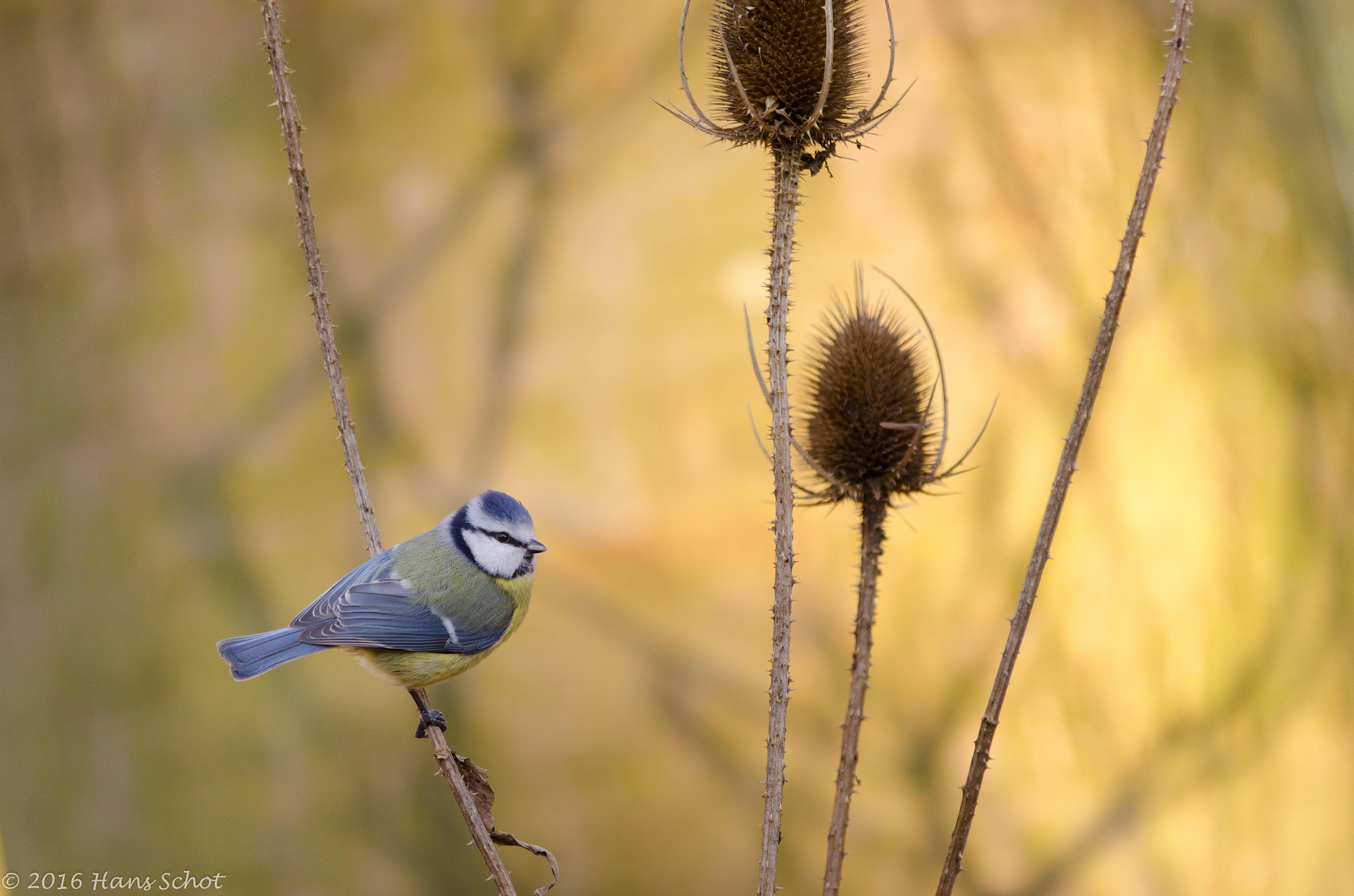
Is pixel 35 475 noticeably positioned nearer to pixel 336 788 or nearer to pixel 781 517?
pixel 336 788

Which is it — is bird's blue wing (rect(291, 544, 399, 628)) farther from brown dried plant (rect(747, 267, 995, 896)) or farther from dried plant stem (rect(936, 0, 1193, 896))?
dried plant stem (rect(936, 0, 1193, 896))

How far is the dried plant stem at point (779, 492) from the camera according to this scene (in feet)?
2.10

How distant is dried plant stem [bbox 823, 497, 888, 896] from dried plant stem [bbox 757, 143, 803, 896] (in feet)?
0.18

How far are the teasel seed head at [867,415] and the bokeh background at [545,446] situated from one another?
70cm

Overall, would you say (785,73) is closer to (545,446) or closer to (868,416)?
(868,416)

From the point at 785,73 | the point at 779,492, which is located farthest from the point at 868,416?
the point at 785,73

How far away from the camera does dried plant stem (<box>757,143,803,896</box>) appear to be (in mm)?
639

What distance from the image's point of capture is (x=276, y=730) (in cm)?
160

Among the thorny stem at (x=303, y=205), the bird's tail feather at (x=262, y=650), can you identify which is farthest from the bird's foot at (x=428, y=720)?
the thorny stem at (x=303, y=205)

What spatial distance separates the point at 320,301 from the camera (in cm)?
65

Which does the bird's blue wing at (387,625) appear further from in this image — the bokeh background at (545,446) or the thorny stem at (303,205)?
the bokeh background at (545,446)

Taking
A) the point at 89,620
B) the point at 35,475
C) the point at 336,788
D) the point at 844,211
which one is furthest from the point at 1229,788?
the point at 35,475

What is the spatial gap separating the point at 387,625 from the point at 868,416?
1.73 ft

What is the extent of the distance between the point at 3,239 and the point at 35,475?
467 millimetres
